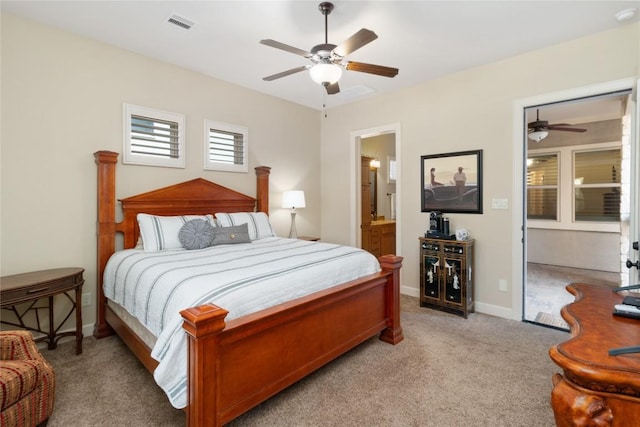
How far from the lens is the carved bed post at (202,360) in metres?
1.44

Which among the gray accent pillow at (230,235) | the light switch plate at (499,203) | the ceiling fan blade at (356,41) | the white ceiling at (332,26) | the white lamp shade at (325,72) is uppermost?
the white ceiling at (332,26)

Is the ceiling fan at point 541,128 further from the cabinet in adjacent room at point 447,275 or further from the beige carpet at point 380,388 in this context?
the beige carpet at point 380,388

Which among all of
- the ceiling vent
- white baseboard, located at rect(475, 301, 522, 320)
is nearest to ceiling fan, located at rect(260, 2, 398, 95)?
the ceiling vent

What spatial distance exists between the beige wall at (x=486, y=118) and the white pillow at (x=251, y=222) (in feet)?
5.90

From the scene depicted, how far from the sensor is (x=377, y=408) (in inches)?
75.7

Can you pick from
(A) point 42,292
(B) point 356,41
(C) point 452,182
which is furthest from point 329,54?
(A) point 42,292

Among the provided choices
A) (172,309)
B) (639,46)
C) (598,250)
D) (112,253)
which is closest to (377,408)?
(172,309)

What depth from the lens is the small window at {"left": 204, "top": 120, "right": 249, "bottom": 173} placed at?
12.9ft

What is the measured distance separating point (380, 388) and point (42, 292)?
253cm

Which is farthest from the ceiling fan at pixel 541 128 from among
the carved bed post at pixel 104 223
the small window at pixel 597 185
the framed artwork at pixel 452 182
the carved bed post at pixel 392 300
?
the carved bed post at pixel 104 223

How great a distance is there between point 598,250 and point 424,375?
5255mm

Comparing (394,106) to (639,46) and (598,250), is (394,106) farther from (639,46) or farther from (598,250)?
(598,250)

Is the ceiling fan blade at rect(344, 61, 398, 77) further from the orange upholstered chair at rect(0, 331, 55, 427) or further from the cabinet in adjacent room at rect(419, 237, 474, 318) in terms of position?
the orange upholstered chair at rect(0, 331, 55, 427)

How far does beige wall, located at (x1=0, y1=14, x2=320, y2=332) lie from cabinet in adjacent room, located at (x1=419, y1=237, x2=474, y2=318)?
9.72 ft
